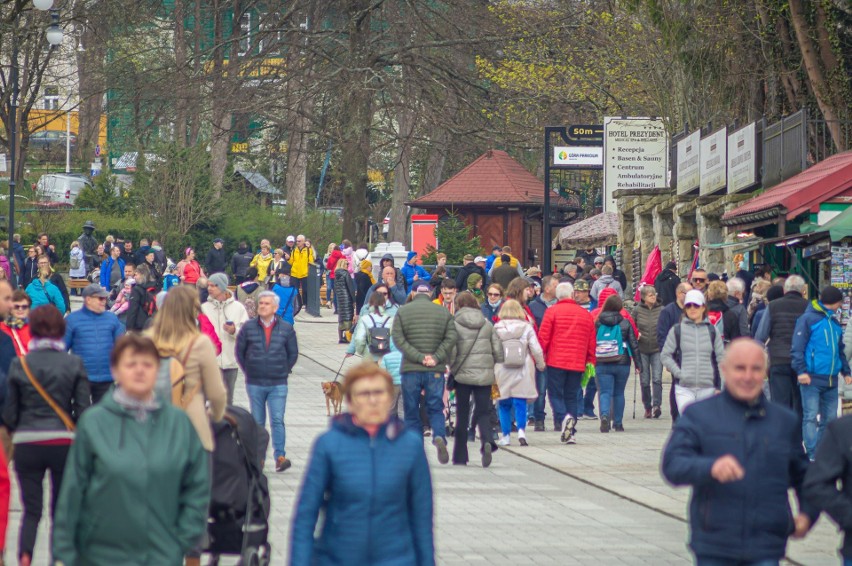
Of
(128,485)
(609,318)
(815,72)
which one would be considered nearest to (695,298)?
(609,318)

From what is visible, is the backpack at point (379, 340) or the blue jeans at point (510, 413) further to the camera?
the blue jeans at point (510, 413)

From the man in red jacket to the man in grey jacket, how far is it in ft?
9.02

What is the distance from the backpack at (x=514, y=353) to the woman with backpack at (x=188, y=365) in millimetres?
6476

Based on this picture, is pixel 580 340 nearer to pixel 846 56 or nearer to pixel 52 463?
pixel 52 463

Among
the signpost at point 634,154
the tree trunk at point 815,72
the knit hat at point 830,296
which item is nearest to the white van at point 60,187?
the signpost at point 634,154

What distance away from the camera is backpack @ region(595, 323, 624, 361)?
1675 centimetres

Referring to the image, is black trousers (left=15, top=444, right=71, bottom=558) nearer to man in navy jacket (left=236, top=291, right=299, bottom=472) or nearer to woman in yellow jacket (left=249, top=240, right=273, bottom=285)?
man in navy jacket (left=236, top=291, right=299, bottom=472)

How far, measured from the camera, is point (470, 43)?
123ft

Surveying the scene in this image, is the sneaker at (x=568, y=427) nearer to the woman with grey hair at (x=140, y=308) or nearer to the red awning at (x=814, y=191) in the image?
the woman with grey hair at (x=140, y=308)

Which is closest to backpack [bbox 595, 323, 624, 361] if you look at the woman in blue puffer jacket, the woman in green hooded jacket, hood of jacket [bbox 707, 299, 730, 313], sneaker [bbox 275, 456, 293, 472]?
hood of jacket [bbox 707, 299, 730, 313]

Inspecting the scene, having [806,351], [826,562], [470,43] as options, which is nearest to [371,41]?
[470,43]

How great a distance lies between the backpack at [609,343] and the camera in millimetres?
16750

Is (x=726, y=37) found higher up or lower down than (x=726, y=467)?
higher up

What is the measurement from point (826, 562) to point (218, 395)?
12.0 ft
